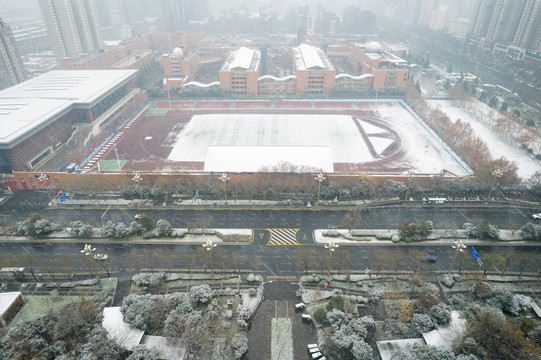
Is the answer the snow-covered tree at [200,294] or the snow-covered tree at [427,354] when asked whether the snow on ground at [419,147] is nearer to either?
the snow-covered tree at [427,354]

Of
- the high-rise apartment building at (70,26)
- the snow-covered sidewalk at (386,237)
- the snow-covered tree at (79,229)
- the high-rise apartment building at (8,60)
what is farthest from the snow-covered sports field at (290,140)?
the high-rise apartment building at (70,26)

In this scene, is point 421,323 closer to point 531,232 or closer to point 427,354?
point 427,354

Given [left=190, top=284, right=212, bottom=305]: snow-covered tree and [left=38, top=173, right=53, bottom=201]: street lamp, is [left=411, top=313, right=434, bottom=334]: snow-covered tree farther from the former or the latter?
[left=38, top=173, right=53, bottom=201]: street lamp

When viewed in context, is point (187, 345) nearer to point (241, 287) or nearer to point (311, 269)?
point (241, 287)

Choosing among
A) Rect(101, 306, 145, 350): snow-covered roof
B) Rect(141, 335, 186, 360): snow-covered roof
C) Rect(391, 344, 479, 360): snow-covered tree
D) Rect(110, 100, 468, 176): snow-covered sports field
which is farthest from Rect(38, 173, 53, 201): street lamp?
Rect(391, 344, 479, 360): snow-covered tree

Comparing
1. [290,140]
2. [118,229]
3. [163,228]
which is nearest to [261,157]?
[290,140]

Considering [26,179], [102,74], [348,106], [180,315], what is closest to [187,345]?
[180,315]
